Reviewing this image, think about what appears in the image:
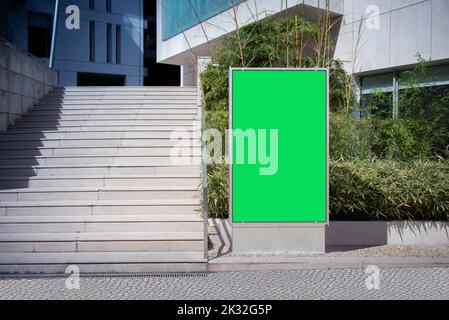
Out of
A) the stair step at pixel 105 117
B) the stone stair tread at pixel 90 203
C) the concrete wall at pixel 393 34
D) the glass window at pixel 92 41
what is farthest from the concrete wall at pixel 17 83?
the glass window at pixel 92 41

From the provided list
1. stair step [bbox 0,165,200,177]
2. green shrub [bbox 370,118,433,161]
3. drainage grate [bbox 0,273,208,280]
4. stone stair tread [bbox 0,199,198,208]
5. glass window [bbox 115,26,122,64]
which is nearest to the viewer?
drainage grate [bbox 0,273,208,280]

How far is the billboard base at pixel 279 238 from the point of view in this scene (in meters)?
7.72

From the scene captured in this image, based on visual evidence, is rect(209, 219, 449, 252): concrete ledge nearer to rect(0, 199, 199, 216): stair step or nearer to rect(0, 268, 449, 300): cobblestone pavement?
rect(0, 199, 199, 216): stair step

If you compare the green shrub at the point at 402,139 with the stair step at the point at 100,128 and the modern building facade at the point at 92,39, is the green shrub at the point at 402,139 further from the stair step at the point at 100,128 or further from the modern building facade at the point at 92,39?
the modern building facade at the point at 92,39

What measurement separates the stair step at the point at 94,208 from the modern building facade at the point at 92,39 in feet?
85.4

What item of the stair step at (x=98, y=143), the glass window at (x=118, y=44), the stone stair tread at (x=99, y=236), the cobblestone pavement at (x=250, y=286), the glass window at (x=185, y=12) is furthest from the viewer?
the glass window at (x=118, y=44)

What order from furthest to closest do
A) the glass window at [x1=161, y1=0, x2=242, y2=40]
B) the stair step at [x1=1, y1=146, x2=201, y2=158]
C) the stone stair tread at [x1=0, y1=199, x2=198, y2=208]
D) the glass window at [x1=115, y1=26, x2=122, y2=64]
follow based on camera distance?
the glass window at [x1=115, y1=26, x2=122, y2=64] → the glass window at [x1=161, y1=0, x2=242, y2=40] → the stair step at [x1=1, y1=146, x2=201, y2=158] → the stone stair tread at [x1=0, y1=199, x2=198, y2=208]

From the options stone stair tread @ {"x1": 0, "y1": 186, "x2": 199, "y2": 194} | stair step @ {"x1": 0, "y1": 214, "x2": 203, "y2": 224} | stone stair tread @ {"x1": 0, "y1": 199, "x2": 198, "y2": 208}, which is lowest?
stair step @ {"x1": 0, "y1": 214, "x2": 203, "y2": 224}

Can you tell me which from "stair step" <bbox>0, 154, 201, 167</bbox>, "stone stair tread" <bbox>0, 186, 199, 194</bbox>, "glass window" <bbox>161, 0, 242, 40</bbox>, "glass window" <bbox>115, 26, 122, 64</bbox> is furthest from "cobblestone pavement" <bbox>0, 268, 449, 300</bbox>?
"glass window" <bbox>115, 26, 122, 64</bbox>

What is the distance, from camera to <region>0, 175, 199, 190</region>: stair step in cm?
952

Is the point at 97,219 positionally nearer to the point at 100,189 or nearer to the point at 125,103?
the point at 100,189

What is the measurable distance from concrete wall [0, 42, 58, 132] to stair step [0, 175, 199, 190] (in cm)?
243
